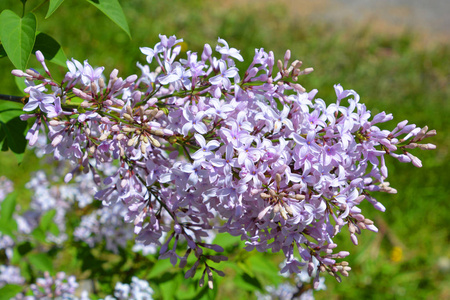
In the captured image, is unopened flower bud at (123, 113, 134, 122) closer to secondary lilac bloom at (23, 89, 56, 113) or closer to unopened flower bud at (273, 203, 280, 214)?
secondary lilac bloom at (23, 89, 56, 113)

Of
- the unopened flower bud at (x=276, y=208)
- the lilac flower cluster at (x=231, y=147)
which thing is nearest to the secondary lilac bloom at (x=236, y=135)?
the lilac flower cluster at (x=231, y=147)

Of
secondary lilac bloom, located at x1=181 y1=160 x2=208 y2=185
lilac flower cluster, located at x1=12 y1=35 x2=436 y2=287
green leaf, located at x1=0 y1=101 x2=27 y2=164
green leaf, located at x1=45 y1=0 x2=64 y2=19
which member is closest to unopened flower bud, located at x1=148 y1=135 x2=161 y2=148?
lilac flower cluster, located at x1=12 y1=35 x2=436 y2=287

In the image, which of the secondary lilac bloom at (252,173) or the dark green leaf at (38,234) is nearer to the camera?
the secondary lilac bloom at (252,173)

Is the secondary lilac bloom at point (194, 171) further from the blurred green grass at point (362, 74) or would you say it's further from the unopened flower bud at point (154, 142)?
the blurred green grass at point (362, 74)

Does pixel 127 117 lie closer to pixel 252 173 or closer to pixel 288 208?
pixel 252 173

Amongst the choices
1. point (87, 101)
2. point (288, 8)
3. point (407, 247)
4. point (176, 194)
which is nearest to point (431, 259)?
point (407, 247)

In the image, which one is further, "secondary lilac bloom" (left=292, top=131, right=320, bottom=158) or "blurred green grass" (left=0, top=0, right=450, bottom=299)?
"blurred green grass" (left=0, top=0, right=450, bottom=299)
